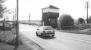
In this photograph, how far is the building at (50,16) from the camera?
47344 mm

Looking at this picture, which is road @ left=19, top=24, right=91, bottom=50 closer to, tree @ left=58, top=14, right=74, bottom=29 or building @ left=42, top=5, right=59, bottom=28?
tree @ left=58, top=14, right=74, bottom=29

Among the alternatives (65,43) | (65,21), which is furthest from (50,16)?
(65,43)

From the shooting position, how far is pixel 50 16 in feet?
159

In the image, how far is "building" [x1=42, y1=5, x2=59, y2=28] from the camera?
47.3 meters

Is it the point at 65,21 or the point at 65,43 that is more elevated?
the point at 65,21

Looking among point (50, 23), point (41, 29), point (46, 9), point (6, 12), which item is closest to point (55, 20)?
point (50, 23)

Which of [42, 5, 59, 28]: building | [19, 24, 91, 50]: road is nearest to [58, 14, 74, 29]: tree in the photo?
[42, 5, 59, 28]: building

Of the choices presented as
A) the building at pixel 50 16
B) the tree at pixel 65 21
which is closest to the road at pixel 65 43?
the tree at pixel 65 21

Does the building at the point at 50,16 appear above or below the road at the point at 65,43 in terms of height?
above

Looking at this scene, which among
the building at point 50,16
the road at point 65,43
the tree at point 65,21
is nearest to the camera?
the road at point 65,43

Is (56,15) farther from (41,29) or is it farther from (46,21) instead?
(41,29)

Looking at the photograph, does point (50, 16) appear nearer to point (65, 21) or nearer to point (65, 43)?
point (65, 21)

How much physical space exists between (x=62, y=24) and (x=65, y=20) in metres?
1.54

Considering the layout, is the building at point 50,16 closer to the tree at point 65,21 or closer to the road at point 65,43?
the tree at point 65,21
